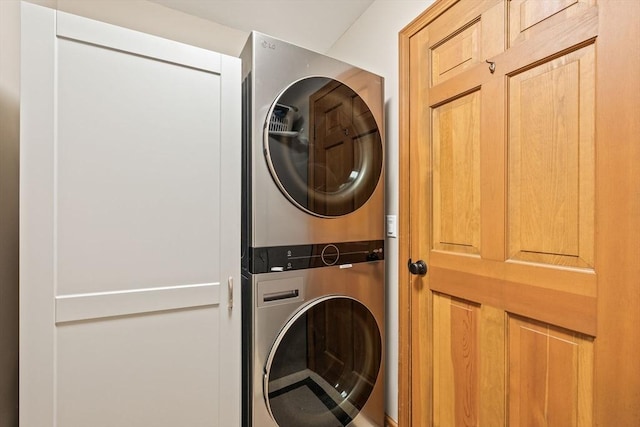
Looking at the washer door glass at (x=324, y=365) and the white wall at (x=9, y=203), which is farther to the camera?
the washer door glass at (x=324, y=365)

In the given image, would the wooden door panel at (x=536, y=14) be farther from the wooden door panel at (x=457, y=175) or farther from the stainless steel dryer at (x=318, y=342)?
the stainless steel dryer at (x=318, y=342)

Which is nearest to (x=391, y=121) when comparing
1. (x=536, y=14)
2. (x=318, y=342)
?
(x=536, y=14)

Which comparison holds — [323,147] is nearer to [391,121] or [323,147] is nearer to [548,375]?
[391,121]

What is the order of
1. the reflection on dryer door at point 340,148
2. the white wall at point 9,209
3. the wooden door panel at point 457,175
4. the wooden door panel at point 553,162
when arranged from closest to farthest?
1. the wooden door panel at point 553,162
2. the white wall at point 9,209
3. the wooden door panel at point 457,175
4. the reflection on dryer door at point 340,148

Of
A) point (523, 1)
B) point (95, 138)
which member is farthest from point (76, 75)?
point (523, 1)

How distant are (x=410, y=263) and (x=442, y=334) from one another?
1.14 ft

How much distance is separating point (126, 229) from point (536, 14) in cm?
157

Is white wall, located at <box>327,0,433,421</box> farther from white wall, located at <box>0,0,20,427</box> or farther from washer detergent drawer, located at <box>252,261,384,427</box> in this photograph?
white wall, located at <box>0,0,20,427</box>

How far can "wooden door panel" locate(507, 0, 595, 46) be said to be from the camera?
884 millimetres

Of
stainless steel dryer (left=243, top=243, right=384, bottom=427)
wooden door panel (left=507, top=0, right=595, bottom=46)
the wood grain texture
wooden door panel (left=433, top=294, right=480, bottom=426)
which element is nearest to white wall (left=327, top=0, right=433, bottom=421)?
stainless steel dryer (left=243, top=243, right=384, bottom=427)

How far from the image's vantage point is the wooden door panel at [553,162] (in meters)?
0.87

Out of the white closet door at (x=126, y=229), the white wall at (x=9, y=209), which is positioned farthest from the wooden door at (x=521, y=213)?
the white wall at (x=9, y=209)

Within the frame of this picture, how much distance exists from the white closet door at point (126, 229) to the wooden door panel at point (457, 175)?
90 centimetres

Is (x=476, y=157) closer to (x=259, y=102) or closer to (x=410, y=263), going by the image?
(x=410, y=263)
